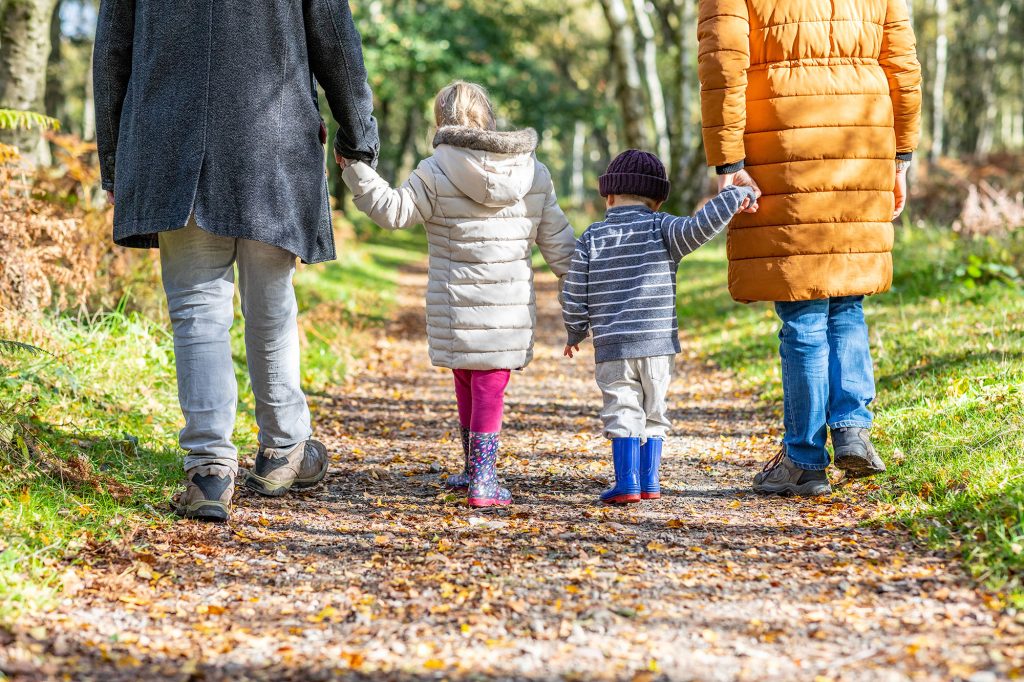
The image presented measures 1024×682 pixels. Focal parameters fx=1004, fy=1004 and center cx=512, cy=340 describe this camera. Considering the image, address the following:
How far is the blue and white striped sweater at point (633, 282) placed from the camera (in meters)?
4.01

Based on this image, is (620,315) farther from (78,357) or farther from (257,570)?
(78,357)

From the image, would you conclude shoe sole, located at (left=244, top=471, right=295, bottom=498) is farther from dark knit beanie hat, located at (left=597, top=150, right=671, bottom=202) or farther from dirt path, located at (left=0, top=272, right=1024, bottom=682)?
dark knit beanie hat, located at (left=597, top=150, right=671, bottom=202)

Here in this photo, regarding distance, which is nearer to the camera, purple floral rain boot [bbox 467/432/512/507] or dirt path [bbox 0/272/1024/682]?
dirt path [bbox 0/272/1024/682]

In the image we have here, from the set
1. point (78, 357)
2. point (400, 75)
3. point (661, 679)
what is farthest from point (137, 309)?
point (400, 75)

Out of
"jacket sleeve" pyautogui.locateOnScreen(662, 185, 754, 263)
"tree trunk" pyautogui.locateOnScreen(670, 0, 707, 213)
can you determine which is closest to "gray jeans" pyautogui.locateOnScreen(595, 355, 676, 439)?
"jacket sleeve" pyautogui.locateOnScreen(662, 185, 754, 263)

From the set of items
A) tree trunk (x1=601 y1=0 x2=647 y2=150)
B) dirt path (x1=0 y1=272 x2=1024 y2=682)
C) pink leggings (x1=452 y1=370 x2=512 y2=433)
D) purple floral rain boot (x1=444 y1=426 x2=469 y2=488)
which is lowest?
dirt path (x1=0 y1=272 x2=1024 y2=682)

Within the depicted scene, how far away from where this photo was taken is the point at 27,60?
657cm

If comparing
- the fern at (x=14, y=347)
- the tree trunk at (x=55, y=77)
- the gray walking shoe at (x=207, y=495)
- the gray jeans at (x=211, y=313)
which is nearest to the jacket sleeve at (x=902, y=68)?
the gray jeans at (x=211, y=313)

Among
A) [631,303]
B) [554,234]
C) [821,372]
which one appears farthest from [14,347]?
[821,372]

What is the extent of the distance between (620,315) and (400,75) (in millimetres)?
23390

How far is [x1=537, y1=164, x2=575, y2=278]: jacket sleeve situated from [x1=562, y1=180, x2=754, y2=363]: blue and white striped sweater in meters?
0.14

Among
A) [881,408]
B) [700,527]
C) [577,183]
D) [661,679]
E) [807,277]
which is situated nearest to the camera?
[661,679]

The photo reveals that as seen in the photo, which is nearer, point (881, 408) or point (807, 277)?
point (807, 277)

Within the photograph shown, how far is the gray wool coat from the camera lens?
360 cm
